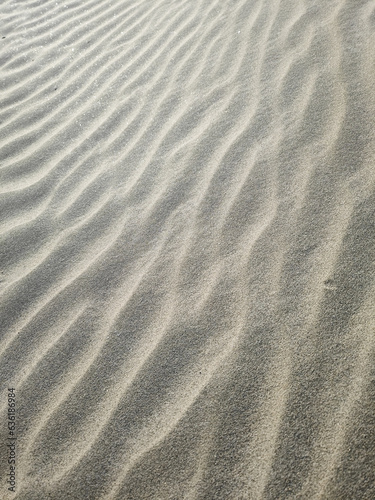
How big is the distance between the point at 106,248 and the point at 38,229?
14.7 inches

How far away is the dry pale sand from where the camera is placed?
1.08 meters

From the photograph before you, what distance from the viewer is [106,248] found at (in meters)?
1.67

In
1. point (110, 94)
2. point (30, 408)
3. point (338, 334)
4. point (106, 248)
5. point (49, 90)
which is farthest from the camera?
point (49, 90)

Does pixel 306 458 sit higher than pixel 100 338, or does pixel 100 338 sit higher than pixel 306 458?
pixel 100 338

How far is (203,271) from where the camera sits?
4.83ft

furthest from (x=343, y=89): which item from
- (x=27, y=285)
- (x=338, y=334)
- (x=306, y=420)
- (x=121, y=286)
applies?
(x=27, y=285)

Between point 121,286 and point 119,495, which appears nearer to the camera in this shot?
point 119,495

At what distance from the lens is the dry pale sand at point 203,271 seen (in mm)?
1077

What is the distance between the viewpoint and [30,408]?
1302 mm

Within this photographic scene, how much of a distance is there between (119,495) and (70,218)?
1148 millimetres

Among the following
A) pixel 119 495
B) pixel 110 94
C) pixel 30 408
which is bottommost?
pixel 119 495

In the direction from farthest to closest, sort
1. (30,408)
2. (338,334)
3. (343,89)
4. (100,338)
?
(343,89), (100,338), (30,408), (338,334)

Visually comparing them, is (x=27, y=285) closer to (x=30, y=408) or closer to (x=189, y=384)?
(x=30, y=408)

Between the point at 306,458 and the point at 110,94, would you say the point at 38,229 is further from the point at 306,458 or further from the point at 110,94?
the point at 306,458
